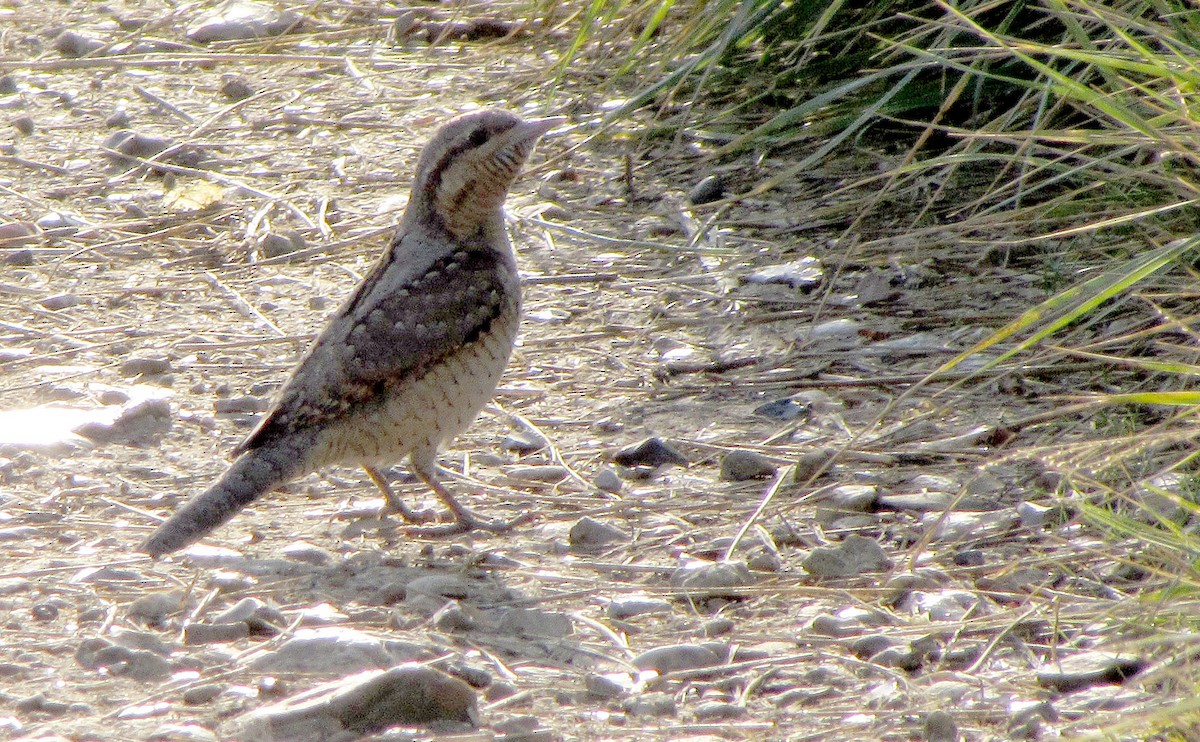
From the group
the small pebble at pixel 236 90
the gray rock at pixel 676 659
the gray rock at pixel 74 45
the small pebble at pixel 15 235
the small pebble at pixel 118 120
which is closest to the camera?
the gray rock at pixel 676 659

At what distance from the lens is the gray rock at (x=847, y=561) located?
139 inches

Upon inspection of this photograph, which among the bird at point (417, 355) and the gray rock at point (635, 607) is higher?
the bird at point (417, 355)

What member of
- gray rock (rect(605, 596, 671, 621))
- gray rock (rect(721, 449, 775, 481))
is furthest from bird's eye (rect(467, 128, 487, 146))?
gray rock (rect(605, 596, 671, 621))

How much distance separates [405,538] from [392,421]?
13.5 inches

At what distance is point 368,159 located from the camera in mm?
6848

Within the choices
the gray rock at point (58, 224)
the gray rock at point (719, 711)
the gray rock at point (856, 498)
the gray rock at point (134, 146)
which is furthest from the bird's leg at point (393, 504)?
the gray rock at point (134, 146)

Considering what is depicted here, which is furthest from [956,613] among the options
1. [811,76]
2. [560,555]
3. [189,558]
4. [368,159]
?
[368,159]

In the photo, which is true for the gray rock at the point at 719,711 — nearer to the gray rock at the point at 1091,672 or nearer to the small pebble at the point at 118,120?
the gray rock at the point at 1091,672

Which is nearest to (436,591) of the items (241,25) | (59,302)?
(59,302)

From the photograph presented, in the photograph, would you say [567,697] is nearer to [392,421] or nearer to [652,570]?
[652,570]

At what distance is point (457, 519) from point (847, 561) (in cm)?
116

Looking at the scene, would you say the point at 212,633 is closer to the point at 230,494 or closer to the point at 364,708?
the point at 230,494

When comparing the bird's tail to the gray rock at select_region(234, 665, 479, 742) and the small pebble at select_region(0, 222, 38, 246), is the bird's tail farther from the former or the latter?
the small pebble at select_region(0, 222, 38, 246)

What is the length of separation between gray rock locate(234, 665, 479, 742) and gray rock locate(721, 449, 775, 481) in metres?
1.48
